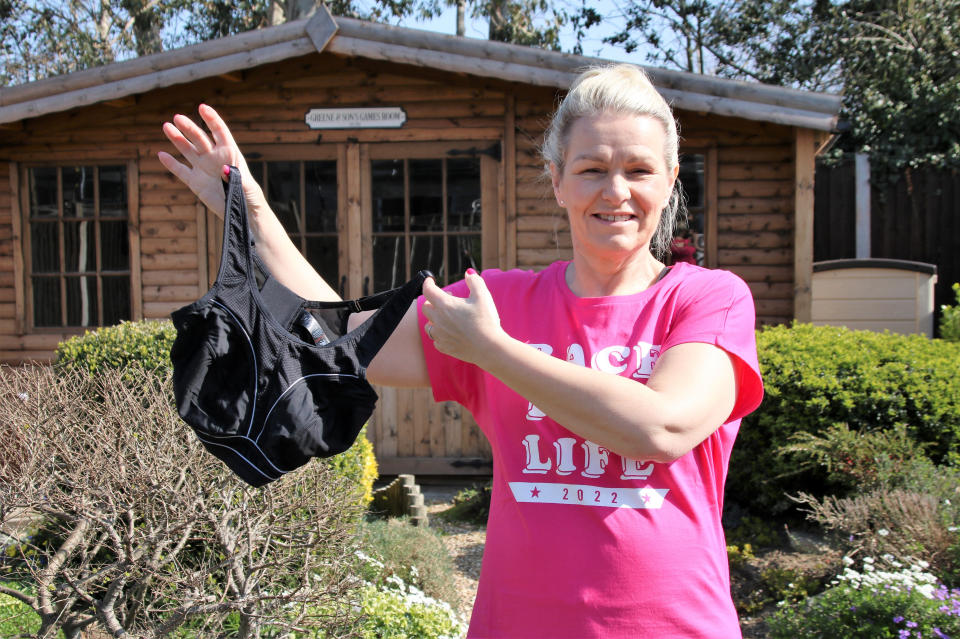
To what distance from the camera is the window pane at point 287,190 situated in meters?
7.35

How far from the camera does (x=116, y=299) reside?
7629mm

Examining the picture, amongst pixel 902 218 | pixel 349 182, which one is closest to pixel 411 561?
pixel 349 182

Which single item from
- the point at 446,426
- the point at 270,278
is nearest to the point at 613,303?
the point at 270,278

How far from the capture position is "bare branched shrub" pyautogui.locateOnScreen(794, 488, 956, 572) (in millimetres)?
3848

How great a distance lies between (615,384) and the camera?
4.55 ft

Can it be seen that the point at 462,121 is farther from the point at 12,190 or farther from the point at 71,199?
the point at 12,190

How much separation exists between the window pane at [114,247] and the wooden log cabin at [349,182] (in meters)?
0.01

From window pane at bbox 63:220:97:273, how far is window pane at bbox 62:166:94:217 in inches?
5.3

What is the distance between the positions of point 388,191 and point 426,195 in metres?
0.35

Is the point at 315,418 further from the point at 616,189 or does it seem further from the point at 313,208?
the point at 313,208

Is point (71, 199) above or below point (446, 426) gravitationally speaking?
above

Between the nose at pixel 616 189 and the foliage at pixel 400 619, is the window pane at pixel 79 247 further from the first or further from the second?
the nose at pixel 616 189

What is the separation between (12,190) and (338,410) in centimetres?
716

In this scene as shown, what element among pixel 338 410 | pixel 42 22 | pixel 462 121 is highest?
pixel 42 22
